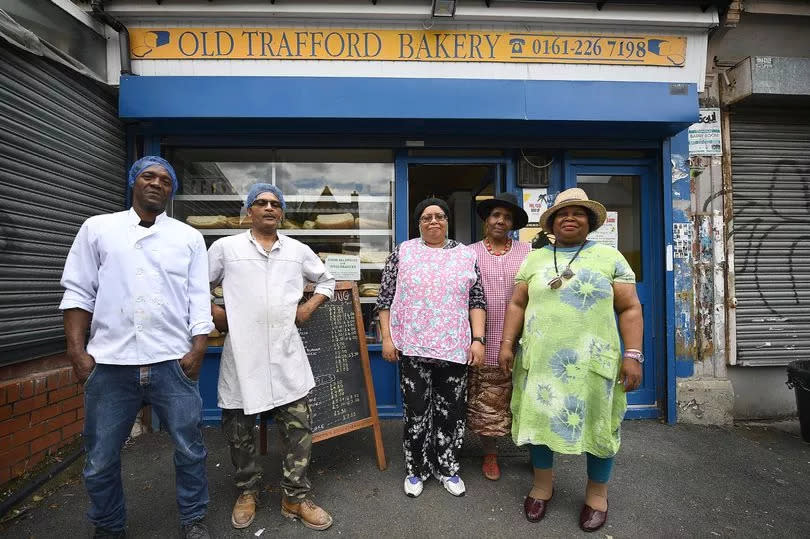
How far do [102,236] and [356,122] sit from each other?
7.97ft

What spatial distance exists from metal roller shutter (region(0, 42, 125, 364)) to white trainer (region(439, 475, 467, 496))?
3189 mm

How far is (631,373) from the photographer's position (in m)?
2.36

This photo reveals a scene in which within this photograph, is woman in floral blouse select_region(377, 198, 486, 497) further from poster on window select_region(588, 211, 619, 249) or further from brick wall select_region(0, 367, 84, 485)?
brick wall select_region(0, 367, 84, 485)

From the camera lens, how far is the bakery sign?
380 centimetres

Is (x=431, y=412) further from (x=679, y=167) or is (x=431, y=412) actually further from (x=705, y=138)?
(x=705, y=138)

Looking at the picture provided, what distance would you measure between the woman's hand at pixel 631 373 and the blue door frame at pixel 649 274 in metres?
2.17

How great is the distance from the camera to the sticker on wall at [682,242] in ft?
13.8

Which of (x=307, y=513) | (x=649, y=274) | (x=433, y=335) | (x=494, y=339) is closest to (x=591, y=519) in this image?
(x=494, y=339)

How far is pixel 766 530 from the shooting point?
2.54 meters

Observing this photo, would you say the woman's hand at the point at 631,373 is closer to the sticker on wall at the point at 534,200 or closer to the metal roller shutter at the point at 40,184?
the sticker on wall at the point at 534,200

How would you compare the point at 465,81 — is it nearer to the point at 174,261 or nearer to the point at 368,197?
the point at 368,197

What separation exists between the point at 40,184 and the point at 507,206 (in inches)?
140

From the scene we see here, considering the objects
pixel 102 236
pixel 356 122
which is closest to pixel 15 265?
pixel 102 236

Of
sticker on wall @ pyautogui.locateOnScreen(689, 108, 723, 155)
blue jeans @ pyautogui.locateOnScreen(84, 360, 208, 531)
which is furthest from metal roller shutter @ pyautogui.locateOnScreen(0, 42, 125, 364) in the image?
sticker on wall @ pyautogui.locateOnScreen(689, 108, 723, 155)
